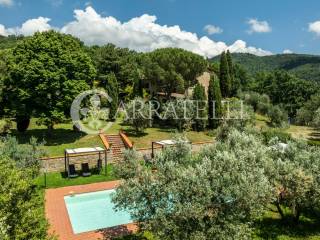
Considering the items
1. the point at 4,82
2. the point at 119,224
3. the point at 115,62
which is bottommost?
the point at 119,224

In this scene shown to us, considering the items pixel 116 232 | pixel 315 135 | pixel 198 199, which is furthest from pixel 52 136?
pixel 315 135

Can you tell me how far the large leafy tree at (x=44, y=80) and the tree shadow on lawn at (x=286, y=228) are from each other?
19.3 m

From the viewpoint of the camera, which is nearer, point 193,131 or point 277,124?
point 193,131

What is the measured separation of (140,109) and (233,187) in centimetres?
2198

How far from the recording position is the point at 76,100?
29.6m

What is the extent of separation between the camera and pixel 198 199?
10.3 meters

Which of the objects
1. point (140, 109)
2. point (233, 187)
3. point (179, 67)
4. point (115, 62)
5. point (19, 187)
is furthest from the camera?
point (115, 62)

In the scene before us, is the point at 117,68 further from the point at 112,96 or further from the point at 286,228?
the point at 286,228

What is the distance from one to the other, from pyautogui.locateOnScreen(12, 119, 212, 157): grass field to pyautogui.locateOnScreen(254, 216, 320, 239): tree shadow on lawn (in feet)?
51.0

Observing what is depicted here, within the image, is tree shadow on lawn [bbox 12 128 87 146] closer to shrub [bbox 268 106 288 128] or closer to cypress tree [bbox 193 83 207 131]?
cypress tree [bbox 193 83 207 131]

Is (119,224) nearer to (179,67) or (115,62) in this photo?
(179,67)

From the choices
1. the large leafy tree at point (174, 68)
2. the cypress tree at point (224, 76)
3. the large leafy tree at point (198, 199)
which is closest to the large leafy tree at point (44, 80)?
the large leafy tree at point (174, 68)

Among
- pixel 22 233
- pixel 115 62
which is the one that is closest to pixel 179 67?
pixel 115 62

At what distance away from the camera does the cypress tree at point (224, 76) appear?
50.5 meters
